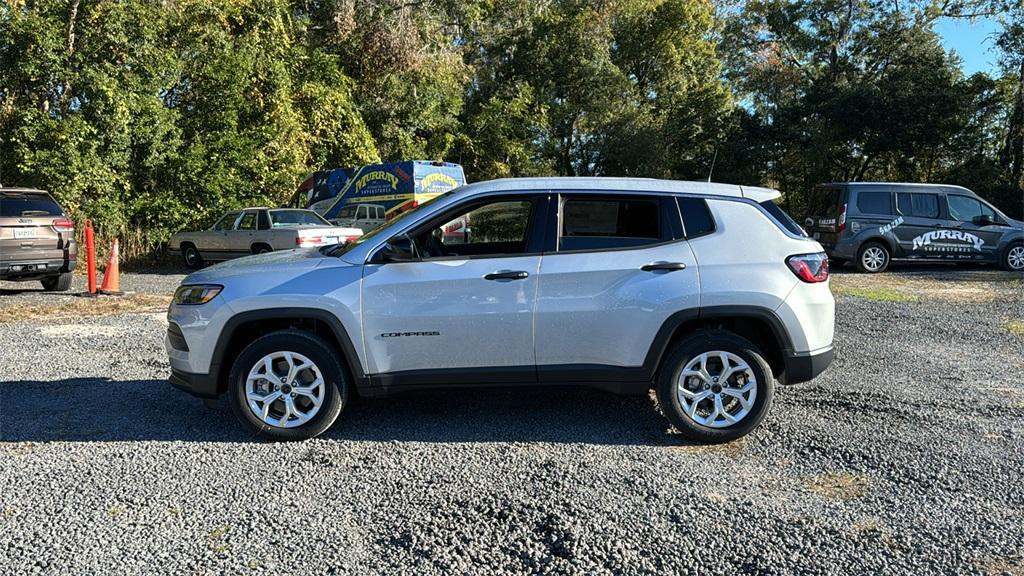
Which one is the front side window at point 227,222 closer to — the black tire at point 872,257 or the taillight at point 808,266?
the black tire at point 872,257

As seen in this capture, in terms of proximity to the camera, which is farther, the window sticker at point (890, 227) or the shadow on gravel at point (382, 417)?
the window sticker at point (890, 227)

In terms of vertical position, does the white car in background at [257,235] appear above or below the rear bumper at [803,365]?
above

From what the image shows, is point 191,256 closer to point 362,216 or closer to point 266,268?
point 362,216

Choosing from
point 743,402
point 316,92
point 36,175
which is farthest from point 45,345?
point 316,92

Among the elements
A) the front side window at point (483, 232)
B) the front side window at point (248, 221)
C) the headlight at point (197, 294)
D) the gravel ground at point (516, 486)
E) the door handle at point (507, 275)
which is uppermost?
the front side window at point (248, 221)

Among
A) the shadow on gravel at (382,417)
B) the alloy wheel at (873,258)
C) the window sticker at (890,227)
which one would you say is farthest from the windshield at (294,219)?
the window sticker at (890,227)

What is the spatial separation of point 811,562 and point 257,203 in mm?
17464

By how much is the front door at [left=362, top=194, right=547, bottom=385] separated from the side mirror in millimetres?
36

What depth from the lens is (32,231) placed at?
10539 mm

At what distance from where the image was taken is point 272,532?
10.7 ft

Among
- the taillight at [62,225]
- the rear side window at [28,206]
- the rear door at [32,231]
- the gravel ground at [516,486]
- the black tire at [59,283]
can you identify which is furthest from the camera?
the black tire at [59,283]

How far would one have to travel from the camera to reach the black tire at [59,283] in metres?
11.5

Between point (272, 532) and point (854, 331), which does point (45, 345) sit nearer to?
point (272, 532)

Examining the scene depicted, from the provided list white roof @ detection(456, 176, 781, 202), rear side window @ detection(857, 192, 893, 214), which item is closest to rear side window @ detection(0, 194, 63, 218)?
white roof @ detection(456, 176, 781, 202)
